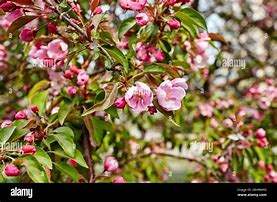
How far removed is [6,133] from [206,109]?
124 cm

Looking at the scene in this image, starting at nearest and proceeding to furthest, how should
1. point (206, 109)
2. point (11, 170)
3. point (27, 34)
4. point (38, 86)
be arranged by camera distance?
point (11, 170)
point (27, 34)
point (38, 86)
point (206, 109)

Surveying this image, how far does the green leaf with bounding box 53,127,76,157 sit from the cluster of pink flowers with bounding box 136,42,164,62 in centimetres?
33

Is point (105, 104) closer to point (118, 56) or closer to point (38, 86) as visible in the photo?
point (118, 56)

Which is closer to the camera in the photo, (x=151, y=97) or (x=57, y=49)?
(x=151, y=97)

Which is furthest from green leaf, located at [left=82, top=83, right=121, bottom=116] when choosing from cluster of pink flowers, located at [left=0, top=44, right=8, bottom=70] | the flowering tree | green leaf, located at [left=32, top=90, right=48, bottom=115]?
cluster of pink flowers, located at [left=0, top=44, right=8, bottom=70]

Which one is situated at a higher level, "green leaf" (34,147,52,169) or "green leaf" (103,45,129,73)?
"green leaf" (103,45,129,73)

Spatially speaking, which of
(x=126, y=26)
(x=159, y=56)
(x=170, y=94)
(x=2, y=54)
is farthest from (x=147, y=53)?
(x=2, y=54)

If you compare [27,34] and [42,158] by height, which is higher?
[27,34]

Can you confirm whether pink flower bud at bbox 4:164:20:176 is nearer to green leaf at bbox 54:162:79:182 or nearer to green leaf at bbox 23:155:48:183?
green leaf at bbox 23:155:48:183

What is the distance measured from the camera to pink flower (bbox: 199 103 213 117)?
220 cm

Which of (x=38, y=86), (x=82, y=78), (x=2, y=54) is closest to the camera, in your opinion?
(x=82, y=78)

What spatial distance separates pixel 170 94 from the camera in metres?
1.08

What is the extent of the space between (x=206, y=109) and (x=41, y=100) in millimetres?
974

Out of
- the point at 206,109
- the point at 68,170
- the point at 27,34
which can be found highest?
the point at 27,34
